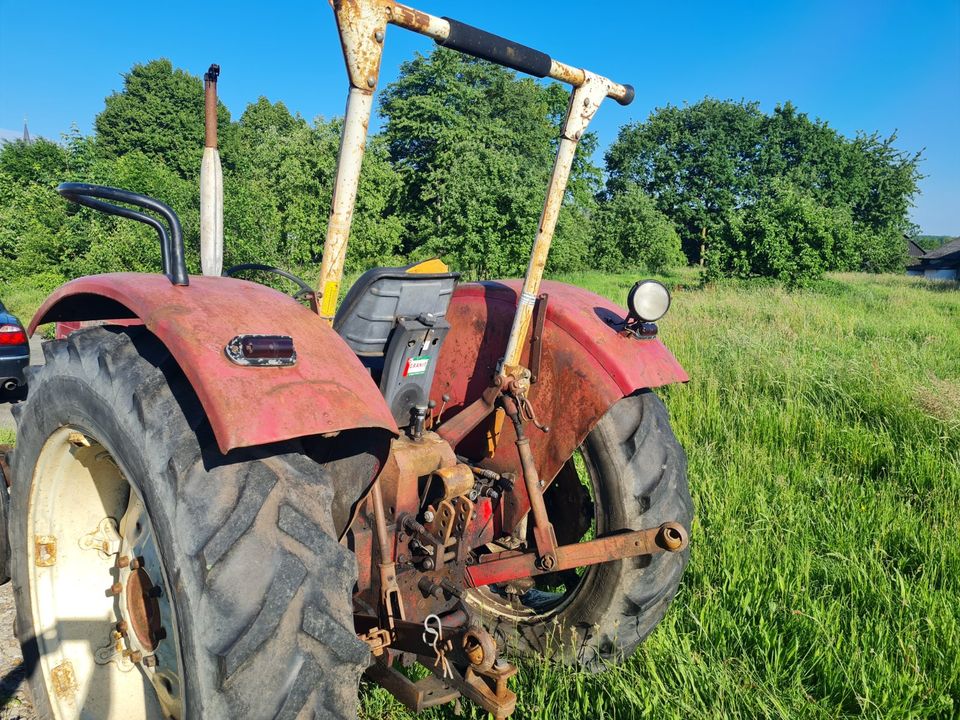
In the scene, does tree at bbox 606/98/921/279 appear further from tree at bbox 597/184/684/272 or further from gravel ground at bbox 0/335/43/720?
gravel ground at bbox 0/335/43/720

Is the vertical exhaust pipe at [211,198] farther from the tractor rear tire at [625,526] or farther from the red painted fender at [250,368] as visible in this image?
the tractor rear tire at [625,526]

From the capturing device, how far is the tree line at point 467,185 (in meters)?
21.1

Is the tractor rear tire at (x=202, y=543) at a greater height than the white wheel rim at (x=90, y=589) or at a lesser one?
greater

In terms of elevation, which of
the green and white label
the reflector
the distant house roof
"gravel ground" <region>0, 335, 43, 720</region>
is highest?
the distant house roof

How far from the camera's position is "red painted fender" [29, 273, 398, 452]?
1343mm

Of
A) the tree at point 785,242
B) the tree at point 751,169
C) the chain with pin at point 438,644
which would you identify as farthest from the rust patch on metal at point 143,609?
the tree at point 751,169

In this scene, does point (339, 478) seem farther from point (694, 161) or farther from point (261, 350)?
point (694, 161)

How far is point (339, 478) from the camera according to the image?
1.80m

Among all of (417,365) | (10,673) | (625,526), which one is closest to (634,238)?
(625,526)

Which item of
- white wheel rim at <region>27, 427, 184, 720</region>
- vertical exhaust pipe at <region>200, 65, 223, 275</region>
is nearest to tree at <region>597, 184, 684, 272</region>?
vertical exhaust pipe at <region>200, 65, 223, 275</region>

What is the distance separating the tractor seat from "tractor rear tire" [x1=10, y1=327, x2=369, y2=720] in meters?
0.64

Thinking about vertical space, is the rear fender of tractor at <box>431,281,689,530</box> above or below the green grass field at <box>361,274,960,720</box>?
above

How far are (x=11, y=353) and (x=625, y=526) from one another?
5.75 m

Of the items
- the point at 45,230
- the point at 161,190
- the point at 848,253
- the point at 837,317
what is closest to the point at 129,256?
the point at 161,190
